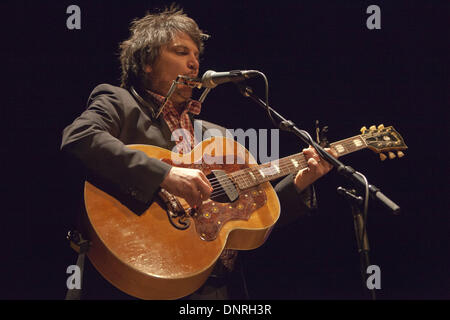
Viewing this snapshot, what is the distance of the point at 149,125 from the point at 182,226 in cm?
70

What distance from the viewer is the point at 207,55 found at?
3.33 meters

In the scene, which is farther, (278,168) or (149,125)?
(278,168)

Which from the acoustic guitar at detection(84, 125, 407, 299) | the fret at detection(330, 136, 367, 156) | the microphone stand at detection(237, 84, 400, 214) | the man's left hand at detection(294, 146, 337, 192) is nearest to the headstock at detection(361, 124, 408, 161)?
the fret at detection(330, 136, 367, 156)

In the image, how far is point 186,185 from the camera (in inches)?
65.8

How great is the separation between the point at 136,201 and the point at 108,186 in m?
0.15

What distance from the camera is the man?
1.65m

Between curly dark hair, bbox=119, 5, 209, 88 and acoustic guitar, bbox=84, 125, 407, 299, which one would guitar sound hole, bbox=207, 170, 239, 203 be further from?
curly dark hair, bbox=119, 5, 209, 88

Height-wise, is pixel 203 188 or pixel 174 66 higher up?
pixel 174 66

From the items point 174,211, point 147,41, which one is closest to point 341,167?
point 174,211

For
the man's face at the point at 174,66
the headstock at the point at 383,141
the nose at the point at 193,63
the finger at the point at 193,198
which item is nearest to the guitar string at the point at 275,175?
the headstock at the point at 383,141

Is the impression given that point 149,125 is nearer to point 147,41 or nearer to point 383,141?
point 147,41

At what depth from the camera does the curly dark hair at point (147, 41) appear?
98.7 inches

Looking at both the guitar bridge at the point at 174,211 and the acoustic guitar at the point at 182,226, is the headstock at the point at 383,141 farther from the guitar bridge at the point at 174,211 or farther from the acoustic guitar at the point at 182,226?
the guitar bridge at the point at 174,211

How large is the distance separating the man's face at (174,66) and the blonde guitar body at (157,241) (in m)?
0.61
